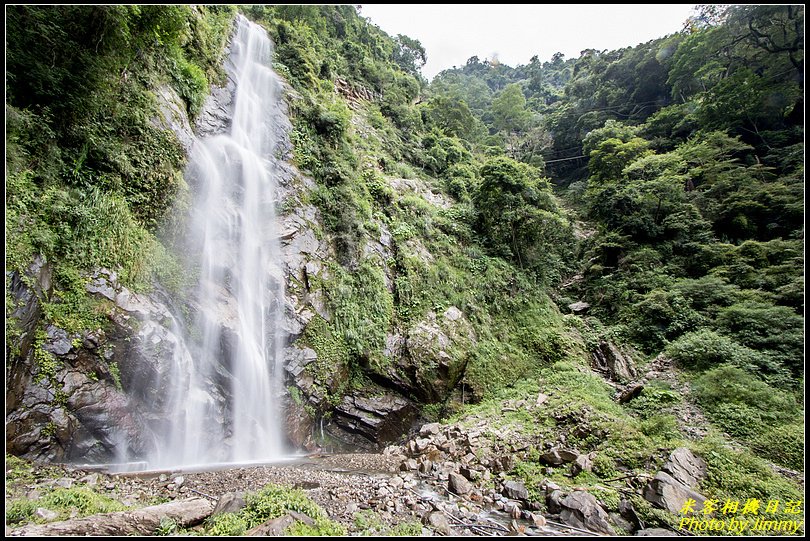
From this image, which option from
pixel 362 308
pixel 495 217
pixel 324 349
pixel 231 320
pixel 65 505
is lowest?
pixel 65 505

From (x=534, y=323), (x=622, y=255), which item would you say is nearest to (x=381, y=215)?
(x=534, y=323)

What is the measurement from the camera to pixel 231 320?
30.5 feet

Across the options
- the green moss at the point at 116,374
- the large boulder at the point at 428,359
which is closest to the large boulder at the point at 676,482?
the large boulder at the point at 428,359

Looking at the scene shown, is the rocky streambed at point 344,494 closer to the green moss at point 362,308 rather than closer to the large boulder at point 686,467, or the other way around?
the large boulder at point 686,467

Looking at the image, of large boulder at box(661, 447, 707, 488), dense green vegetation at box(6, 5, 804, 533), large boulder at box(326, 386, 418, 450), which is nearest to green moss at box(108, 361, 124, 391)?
dense green vegetation at box(6, 5, 804, 533)

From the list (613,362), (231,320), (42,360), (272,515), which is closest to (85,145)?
(42,360)

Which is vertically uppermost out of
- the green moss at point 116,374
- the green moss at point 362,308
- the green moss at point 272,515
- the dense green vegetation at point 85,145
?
the dense green vegetation at point 85,145

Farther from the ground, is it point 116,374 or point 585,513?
point 116,374

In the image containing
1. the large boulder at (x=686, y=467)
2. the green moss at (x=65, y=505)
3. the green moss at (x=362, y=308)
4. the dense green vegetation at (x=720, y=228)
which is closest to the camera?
the green moss at (x=65, y=505)

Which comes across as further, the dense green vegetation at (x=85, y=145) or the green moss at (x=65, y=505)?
the dense green vegetation at (x=85, y=145)

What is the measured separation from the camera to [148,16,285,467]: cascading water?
786 centimetres

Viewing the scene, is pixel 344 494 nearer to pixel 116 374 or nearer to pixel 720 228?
pixel 116 374

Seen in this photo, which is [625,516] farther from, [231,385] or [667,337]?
[667,337]

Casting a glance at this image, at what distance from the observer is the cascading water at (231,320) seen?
7.86 metres
